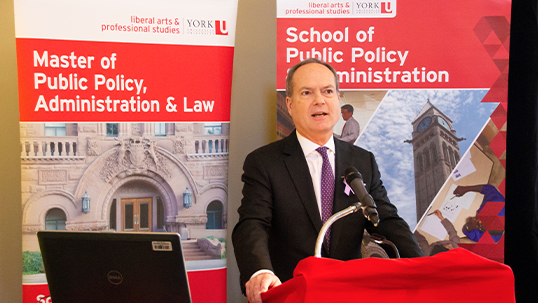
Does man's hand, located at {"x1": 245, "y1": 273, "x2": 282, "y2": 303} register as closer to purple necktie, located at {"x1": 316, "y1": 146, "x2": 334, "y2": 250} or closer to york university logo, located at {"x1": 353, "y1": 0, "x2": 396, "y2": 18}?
purple necktie, located at {"x1": 316, "y1": 146, "x2": 334, "y2": 250}

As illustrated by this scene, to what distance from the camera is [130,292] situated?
4.39 ft

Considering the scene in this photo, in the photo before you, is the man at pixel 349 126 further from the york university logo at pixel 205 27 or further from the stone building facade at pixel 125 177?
the york university logo at pixel 205 27

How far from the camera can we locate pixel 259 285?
1.37 m

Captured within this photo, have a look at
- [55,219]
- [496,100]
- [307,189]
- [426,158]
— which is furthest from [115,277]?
[496,100]

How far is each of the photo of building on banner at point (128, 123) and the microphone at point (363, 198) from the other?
56.6 inches

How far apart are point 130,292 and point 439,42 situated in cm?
248

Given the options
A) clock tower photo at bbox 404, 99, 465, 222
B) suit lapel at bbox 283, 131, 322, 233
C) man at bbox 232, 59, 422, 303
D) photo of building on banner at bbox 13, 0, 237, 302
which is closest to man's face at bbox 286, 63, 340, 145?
man at bbox 232, 59, 422, 303

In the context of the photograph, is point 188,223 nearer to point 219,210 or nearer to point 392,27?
point 219,210

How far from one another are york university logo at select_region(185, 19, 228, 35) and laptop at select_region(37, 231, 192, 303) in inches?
67.4

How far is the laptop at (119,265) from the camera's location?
1.31 m

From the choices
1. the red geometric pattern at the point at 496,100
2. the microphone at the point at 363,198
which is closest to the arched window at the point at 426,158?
the red geometric pattern at the point at 496,100

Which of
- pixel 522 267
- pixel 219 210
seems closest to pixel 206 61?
pixel 219 210

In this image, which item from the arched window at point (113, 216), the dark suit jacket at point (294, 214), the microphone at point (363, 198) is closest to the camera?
the microphone at point (363, 198)

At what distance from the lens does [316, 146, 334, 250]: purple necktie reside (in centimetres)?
205
